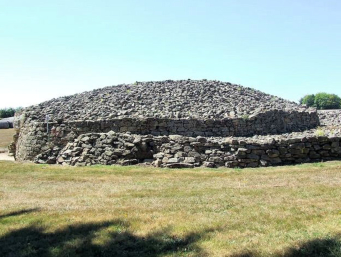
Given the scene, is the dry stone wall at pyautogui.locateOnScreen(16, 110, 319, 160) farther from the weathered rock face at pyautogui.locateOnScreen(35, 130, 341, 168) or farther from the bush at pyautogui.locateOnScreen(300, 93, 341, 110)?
the bush at pyautogui.locateOnScreen(300, 93, 341, 110)

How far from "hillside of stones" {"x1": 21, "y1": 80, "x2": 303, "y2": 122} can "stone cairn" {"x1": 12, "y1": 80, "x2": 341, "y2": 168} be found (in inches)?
1.9

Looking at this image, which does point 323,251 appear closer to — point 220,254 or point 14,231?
point 220,254

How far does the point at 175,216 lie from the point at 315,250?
2.40 m

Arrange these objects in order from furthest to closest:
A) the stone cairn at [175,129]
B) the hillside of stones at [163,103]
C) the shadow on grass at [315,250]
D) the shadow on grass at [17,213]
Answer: the hillside of stones at [163,103]
the stone cairn at [175,129]
the shadow on grass at [17,213]
the shadow on grass at [315,250]

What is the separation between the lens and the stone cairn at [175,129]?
1323 centimetres

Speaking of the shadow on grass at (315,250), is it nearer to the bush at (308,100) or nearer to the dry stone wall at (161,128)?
the dry stone wall at (161,128)

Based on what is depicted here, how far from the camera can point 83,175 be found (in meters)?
11.8

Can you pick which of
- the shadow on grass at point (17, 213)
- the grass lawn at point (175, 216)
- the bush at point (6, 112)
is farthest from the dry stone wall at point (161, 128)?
the bush at point (6, 112)

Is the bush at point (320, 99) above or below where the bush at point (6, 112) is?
above

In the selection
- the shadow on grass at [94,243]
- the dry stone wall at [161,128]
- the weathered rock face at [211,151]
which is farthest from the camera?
the dry stone wall at [161,128]

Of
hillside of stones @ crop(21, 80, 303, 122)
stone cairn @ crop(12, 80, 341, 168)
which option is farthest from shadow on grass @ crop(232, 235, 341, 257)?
hillside of stones @ crop(21, 80, 303, 122)

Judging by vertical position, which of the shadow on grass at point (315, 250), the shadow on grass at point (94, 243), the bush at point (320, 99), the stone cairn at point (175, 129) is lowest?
the shadow on grass at point (94, 243)

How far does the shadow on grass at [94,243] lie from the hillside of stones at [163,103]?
36.2 feet

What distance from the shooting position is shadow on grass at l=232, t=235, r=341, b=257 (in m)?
4.09
